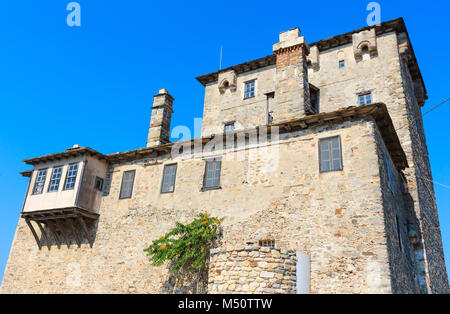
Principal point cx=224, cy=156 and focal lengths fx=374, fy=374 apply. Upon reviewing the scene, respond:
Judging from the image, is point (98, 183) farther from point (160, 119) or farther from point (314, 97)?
point (314, 97)

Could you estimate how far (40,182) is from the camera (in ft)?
59.3

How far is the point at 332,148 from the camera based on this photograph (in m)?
12.6

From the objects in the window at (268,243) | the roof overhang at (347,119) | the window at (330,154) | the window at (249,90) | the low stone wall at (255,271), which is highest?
the window at (249,90)

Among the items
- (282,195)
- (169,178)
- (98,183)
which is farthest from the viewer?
(98,183)

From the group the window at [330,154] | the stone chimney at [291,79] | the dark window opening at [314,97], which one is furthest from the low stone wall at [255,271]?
the dark window opening at [314,97]

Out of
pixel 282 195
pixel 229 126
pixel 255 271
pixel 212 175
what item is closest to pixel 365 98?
pixel 229 126

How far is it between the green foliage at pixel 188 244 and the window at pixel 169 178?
2.03m

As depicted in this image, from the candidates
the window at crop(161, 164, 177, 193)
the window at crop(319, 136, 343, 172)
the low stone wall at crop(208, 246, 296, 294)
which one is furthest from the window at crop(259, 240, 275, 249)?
the window at crop(161, 164, 177, 193)

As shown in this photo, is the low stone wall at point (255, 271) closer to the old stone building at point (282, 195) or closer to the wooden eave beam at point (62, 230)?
the old stone building at point (282, 195)

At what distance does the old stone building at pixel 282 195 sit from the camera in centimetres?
1108

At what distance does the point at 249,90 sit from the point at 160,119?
663 centimetres

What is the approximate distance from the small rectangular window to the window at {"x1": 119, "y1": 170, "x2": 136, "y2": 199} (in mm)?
3100

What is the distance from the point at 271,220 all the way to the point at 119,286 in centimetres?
688

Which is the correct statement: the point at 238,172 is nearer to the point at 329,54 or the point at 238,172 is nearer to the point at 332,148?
the point at 332,148
